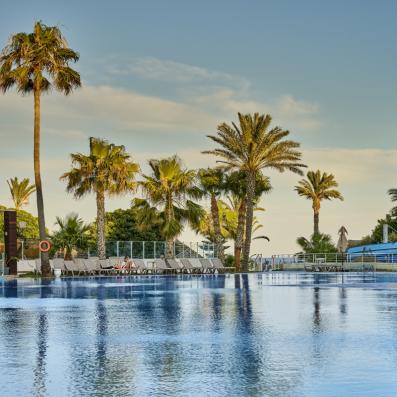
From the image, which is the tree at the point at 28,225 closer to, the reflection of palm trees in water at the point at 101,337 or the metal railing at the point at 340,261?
the metal railing at the point at 340,261

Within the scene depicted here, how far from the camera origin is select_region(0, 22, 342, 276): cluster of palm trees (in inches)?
1865

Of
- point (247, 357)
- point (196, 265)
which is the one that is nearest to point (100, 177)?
point (196, 265)

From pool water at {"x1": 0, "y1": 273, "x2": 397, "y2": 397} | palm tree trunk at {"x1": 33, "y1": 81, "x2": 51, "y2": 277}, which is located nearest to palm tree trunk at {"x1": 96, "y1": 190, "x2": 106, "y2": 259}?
palm tree trunk at {"x1": 33, "y1": 81, "x2": 51, "y2": 277}

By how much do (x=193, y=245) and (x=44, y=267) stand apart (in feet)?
54.5

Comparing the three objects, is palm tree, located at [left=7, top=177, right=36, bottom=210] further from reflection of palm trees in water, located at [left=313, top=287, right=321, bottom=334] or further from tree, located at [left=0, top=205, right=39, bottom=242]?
reflection of palm trees in water, located at [left=313, top=287, right=321, bottom=334]

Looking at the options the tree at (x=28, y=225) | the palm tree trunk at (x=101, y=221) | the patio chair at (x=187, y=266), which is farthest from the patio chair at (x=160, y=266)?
the tree at (x=28, y=225)

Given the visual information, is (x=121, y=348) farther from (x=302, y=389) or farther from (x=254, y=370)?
(x=302, y=389)

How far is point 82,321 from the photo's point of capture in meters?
15.2

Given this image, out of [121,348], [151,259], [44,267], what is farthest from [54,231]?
[121,348]

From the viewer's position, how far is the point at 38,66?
47.5 meters

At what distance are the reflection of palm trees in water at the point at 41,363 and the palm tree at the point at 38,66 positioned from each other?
33.4 m

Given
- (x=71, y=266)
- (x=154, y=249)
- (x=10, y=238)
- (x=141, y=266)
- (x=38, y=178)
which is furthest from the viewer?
(x=154, y=249)

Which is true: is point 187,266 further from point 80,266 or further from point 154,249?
point 80,266

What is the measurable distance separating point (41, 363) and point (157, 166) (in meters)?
48.8
